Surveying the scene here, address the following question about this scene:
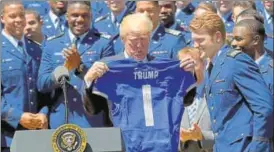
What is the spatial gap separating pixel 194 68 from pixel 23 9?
1188 millimetres

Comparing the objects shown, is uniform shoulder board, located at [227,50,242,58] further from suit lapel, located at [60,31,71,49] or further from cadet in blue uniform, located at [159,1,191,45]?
suit lapel, located at [60,31,71,49]

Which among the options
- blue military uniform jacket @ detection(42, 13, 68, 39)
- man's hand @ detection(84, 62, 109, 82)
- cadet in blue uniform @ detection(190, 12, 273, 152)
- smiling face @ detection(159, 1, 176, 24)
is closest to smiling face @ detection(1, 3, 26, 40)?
blue military uniform jacket @ detection(42, 13, 68, 39)

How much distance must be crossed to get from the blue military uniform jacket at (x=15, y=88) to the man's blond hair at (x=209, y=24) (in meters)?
1.06

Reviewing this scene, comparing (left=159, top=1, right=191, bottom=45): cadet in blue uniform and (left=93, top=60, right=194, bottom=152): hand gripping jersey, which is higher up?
(left=159, top=1, right=191, bottom=45): cadet in blue uniform

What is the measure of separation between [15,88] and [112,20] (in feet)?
2.56

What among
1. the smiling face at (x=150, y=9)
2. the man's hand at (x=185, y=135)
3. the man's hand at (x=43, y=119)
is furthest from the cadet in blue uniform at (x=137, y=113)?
the man's hand at (x=43, y=119)

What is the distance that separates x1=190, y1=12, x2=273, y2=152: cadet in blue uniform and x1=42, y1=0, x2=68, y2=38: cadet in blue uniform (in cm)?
92

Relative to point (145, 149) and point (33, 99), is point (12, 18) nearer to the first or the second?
point (33, 99)

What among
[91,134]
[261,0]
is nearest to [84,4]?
[261,0]

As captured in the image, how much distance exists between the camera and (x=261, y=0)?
555 cm

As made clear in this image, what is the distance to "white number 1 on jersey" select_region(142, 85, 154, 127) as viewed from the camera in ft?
16.7

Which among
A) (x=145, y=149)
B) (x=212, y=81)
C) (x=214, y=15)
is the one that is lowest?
(x=145, y=149)

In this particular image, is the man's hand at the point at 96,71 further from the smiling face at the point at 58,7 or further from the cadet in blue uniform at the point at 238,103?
the cadet in blue uniform at the point at 238,103

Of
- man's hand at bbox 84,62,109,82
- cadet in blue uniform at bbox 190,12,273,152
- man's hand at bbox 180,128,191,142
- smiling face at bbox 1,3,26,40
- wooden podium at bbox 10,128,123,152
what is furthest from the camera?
smiling face at bbox 1,3,26,40
